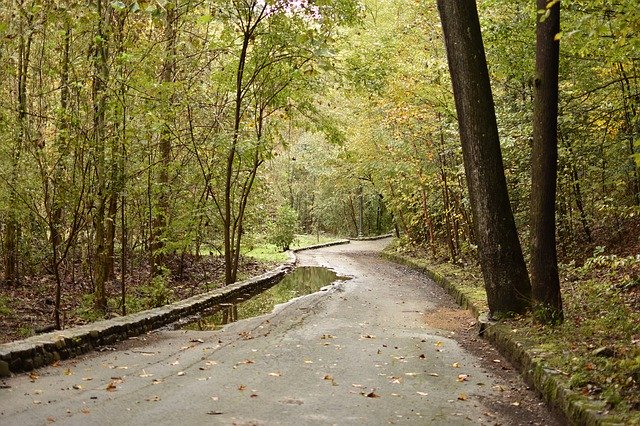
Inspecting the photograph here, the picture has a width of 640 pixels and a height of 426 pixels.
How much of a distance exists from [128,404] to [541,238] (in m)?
5.27

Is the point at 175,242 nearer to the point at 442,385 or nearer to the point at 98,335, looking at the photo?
the point at 98,335

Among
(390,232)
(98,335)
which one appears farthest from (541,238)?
(390,232)

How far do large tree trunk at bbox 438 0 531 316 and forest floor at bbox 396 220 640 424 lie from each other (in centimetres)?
64

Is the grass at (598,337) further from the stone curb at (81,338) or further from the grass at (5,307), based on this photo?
the grass at (5,307)

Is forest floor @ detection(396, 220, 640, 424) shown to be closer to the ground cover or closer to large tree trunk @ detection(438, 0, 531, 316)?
large tree trunk @ detection(438, 0, 531, 316)

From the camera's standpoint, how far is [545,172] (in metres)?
7.21

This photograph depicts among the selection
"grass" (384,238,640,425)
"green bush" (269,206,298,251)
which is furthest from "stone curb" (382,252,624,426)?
"green bush" (269,206,298,251)

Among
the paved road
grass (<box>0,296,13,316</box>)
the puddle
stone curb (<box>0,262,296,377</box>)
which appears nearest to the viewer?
the paved road

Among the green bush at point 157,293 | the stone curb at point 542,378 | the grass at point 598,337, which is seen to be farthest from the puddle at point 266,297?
the stone curb at point 542,378

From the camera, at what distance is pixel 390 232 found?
170 feet

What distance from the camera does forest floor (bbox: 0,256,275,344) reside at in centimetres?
1092

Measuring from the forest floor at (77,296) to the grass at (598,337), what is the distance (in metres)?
7.23

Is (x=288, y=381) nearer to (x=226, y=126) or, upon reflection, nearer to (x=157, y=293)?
(x=157, y=293)

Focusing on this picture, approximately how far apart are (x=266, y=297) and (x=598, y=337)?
31.0 feet
